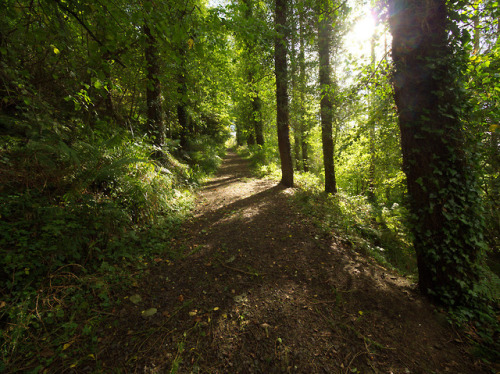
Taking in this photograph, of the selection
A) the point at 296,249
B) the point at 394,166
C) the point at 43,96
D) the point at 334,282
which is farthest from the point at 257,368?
the point at 394,166

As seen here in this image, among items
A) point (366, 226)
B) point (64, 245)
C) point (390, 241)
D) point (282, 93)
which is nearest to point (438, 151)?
point (366, 226)

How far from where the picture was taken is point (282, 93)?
6832 millimetres

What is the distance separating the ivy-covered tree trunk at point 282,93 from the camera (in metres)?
6.12

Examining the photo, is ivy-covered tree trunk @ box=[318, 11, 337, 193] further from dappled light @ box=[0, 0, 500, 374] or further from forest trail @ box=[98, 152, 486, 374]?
forest trail @ box=[98, 152, 486, 374]

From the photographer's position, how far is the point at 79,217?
2916 mm

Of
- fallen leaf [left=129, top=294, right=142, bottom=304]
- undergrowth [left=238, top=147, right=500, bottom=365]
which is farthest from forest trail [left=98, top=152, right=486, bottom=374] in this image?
undergrowth [left=238, top=147, right=500, bottom=365]

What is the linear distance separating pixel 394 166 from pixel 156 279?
7.97 meters

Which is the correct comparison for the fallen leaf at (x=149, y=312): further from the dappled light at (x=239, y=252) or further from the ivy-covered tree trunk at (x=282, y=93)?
the ivy-covered tree trunk at (x=282, y=93)

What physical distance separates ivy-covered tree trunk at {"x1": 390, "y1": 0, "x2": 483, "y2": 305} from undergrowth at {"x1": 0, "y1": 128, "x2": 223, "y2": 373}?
13.1ft

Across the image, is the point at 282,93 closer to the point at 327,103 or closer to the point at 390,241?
the point at 327,103

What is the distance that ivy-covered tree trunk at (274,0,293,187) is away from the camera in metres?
6.12

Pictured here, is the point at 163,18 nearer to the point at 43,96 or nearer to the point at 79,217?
the point at 79,217

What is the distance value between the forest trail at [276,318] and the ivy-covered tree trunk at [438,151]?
0.66 metres

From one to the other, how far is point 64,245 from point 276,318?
2855 mm
